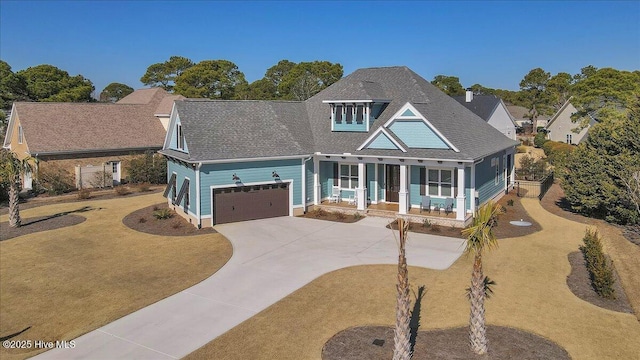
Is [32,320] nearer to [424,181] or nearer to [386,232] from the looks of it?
[386,232]

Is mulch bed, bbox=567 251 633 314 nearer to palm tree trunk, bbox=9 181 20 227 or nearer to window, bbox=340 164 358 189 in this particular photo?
window, bbox=340 164 358 189

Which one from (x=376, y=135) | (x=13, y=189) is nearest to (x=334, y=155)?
(x=376, y=135)

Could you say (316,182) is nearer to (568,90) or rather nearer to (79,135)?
(79,135)

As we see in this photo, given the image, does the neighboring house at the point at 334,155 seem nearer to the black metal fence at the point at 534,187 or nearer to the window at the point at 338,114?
the window at the point at 338,114

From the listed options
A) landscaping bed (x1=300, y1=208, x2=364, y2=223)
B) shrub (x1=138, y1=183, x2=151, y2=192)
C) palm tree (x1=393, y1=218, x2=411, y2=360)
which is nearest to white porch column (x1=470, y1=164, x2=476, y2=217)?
landscaping bed (x1=300, y1=208, x2=364, y2=223)

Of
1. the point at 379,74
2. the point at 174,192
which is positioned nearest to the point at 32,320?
the point at 174,192

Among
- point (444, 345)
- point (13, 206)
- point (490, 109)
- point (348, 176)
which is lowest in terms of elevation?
point (444, 345)

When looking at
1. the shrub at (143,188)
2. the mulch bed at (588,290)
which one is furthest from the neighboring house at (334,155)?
the shrub at (143,188)
